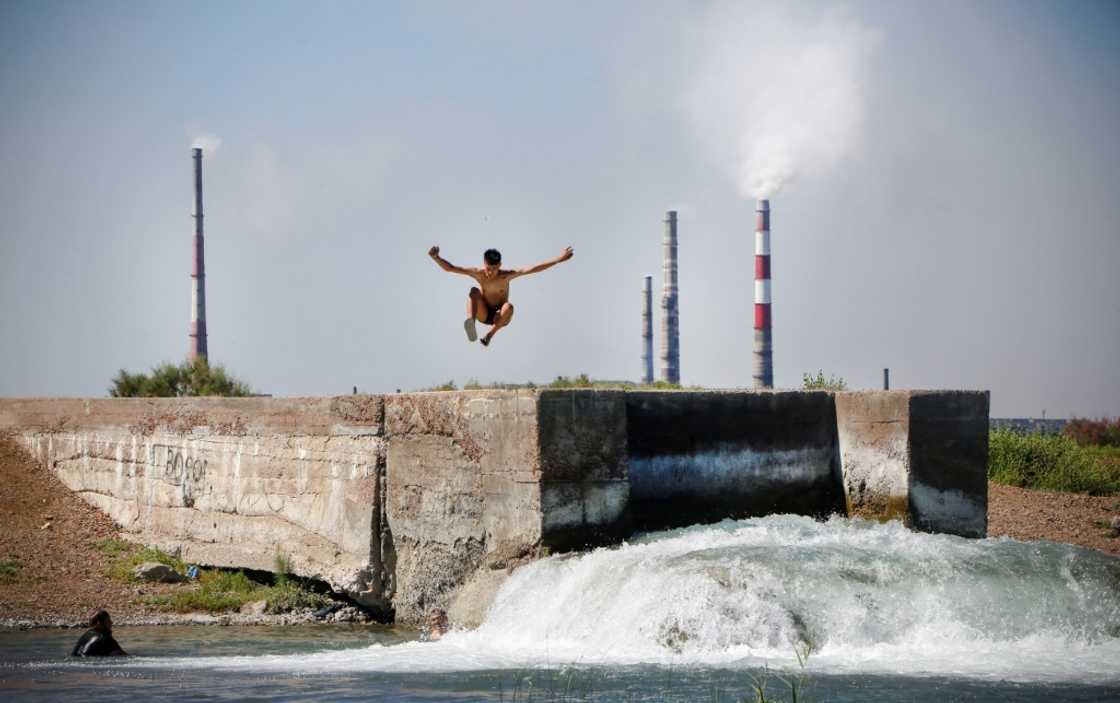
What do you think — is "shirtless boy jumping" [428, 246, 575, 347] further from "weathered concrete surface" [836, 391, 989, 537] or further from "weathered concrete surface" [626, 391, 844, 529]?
"weathered concrete surface" [836, 391, 989, 537]

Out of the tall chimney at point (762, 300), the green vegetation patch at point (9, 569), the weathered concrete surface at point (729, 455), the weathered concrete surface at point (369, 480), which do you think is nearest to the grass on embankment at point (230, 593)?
the weathered concrete surface at point (369, 480)

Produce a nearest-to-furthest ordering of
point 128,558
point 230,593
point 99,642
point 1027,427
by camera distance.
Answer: point 99,642 < point 230,593 < point 128,558 < point 1027,427

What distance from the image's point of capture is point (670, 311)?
147ft

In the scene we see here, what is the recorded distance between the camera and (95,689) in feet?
27.1

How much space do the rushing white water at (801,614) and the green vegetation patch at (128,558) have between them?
441 centimetres

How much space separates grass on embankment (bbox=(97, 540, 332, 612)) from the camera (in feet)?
41.2

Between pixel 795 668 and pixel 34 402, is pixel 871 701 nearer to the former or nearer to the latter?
pixel 795 668

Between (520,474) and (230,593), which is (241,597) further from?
(520,474)

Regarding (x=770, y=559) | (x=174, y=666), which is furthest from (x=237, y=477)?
(x=770, y=559)

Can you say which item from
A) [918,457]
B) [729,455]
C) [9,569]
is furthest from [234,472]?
[918,457]

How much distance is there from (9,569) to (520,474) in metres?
6.14

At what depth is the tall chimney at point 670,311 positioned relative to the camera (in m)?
44.5

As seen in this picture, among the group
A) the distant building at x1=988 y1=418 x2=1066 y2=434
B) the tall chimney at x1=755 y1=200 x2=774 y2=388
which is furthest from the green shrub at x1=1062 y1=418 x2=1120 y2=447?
the tall chimney at x1=755 y1=200 x2=774 y2=388

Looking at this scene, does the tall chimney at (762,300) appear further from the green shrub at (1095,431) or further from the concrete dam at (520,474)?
the concrete dam at (520,474)
